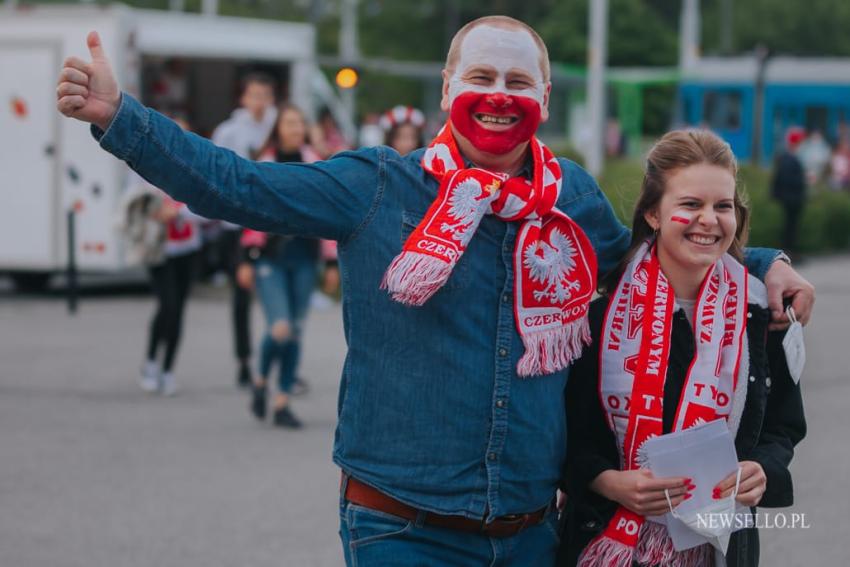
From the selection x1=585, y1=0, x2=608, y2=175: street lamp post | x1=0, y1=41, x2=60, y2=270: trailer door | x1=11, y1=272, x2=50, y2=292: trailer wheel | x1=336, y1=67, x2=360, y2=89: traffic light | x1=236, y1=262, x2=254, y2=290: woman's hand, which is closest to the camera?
x1=236, y1=262, x2=254, y2=290: woman's hand

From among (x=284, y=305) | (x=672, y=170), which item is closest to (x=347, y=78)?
(x=284, y=305)

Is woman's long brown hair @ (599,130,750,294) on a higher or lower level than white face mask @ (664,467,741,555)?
higher

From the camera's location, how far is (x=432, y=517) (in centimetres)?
326

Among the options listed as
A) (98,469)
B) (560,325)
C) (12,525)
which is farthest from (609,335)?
(98,469)

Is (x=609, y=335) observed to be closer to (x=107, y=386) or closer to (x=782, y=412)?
(x=782, y=412)

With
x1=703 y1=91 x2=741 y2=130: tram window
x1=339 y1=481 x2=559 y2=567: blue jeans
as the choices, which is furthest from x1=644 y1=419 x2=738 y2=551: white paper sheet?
x1=703 y1=91 x2=741 y2=130: tram window

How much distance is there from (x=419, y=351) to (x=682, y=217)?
2.31 feet

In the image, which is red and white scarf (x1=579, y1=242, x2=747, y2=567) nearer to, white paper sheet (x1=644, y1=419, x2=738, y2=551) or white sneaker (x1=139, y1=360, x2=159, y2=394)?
white paper sheet (x1=644, y1=419, x2=738, y2=551)

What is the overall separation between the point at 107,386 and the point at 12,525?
3936 millimetres

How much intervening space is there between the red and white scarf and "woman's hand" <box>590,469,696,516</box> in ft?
0.18

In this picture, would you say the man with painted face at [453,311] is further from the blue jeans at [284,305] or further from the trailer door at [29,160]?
the trailer door at [29,160]

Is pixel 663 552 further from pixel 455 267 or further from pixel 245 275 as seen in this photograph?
pixel 245 275

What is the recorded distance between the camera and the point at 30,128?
51.8ft

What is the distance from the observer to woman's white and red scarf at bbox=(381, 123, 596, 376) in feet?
10.5
